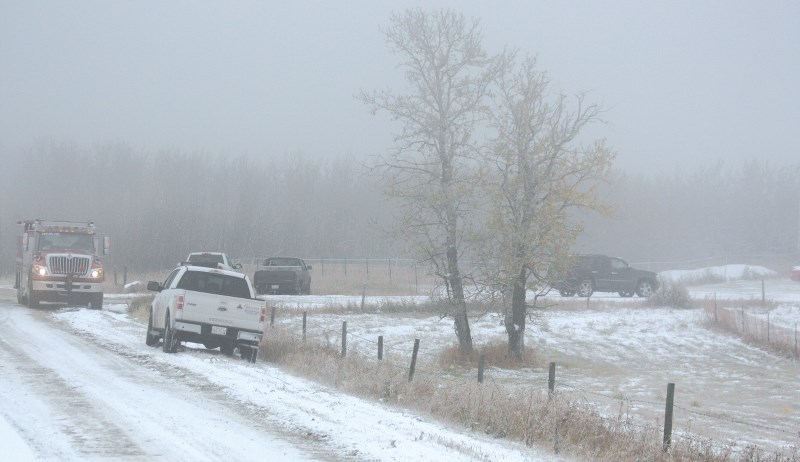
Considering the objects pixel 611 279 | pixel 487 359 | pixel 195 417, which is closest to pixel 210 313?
pixel 195 417

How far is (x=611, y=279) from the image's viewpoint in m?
43.5

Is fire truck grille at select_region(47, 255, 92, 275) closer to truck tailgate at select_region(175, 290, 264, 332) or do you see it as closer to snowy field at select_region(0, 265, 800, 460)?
snowy field at select_region(0, 265, 800, 460)

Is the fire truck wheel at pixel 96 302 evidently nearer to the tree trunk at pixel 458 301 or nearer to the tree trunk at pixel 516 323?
the tree trunk at pixel 458 301

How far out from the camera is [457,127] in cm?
2398

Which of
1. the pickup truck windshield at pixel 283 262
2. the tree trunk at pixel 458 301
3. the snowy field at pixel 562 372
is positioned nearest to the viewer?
the snowy field at pixel 562 372

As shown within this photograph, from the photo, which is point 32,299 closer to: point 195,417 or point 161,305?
point 161,305

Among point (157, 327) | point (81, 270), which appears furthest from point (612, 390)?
point (81, 270)

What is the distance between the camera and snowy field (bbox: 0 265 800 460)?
1066cm

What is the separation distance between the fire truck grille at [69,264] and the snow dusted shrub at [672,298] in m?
23.8

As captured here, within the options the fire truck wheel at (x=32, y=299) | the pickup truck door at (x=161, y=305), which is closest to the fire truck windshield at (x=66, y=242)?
the fire truck wheel at (x=32, y=299)

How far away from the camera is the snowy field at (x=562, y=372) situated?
420 inches

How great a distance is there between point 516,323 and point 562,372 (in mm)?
1992

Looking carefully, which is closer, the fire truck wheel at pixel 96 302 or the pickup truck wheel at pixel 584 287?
the fire truck wheel at pixel 96 302

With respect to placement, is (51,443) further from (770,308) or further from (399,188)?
(770,308)
